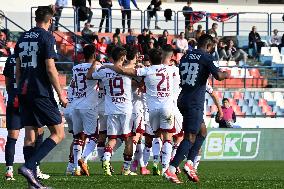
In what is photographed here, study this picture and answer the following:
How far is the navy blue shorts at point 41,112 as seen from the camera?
15.2 m

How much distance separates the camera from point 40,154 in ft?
49.6

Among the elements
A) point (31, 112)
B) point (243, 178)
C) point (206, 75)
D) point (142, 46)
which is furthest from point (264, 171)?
point (142, 46)

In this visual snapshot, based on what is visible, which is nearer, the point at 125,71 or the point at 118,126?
the point at 125,71

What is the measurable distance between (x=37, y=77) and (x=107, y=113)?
4998 mm

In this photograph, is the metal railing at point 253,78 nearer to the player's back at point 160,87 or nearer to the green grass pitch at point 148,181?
the green grass pitch at point 148,181

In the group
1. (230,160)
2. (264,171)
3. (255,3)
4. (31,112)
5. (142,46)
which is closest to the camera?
(31,112)

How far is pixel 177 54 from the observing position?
36.2 metres

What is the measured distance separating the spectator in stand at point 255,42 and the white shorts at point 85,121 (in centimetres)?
1988

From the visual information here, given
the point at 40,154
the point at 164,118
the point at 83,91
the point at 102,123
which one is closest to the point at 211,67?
the point at 164,118

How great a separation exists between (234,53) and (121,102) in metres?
19.2

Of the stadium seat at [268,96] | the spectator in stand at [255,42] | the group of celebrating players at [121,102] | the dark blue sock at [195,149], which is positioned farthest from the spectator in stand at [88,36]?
the dark blue sock at [195,149]

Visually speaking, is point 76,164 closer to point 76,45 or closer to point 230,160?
point 230,160

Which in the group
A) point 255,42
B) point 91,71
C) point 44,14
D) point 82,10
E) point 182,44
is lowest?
point 255,42

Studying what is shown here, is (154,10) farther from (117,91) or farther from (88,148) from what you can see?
(117,91)
